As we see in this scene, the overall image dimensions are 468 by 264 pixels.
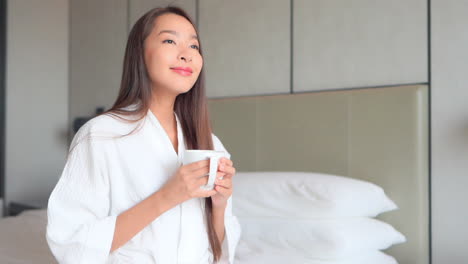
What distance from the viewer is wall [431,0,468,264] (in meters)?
1.74

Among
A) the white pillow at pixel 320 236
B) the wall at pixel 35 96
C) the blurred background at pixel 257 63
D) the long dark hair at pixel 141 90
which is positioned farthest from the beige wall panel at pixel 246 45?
the wall at pixel 35 96

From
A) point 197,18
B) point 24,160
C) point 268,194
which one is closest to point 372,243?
point 268,194

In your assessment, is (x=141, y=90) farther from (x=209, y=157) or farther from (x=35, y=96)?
(x=35, y=96)

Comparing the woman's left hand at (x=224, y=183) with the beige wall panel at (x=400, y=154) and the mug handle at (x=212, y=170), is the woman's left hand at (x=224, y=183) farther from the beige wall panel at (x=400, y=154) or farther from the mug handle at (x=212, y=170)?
the beige wall panel at (x=400, y=154)

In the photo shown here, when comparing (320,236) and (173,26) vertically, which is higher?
(173,26)

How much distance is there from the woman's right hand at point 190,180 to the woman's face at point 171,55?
25 centimetres

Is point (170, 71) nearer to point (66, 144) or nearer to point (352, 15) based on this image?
point (352, 15)

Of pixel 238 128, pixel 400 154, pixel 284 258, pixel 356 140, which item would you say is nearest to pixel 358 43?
pixel 356 140

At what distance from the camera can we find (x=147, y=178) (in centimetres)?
101

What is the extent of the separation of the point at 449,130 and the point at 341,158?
0.49 meters

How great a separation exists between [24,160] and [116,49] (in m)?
1.32

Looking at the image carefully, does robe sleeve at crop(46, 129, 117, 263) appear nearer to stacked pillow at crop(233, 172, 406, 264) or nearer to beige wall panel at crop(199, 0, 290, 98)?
stacked pillow at crop(233, 172, 406, 264)

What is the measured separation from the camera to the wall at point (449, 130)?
1.74 metres

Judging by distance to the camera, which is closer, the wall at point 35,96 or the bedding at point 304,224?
the bedding at point 304,224
